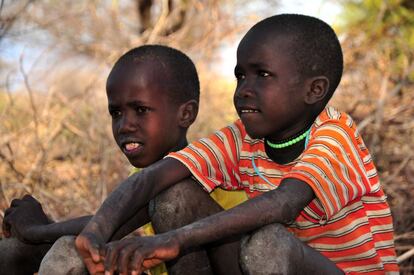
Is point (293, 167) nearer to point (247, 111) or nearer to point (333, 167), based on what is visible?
A: point (333, 167)

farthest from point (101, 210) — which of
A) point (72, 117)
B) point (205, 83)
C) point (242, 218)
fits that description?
point (205, 83)

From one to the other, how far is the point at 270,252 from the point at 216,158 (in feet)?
2.40

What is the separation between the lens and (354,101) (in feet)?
16.5

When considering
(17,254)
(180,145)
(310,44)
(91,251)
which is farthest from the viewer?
(180,145)

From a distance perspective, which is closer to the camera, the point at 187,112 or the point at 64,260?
the point at 64,260

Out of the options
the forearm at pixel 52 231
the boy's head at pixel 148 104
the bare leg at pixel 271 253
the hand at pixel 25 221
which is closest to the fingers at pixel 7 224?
the hand at pixel 25 221

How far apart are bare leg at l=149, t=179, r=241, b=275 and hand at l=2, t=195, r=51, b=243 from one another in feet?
1.92

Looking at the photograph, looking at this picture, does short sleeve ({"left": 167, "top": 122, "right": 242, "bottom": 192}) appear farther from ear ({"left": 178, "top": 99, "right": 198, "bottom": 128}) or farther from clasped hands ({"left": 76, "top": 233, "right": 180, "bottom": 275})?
clasped hands ({"left": 76, "top": 233, "right": 180, "bottom": 275})

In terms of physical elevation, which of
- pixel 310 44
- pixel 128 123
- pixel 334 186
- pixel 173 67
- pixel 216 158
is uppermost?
pixel 173 67

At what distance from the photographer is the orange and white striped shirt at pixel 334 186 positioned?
222 centimetres

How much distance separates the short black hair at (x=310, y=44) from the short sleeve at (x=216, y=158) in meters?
0.39

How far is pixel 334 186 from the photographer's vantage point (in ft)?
7.25

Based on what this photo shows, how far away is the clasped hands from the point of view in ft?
6.26

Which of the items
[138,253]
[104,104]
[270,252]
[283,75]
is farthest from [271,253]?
[104,104]
